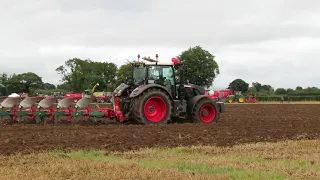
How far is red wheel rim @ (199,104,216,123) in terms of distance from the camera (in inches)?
650

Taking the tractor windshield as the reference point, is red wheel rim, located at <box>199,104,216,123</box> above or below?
below

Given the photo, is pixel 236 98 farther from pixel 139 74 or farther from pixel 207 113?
pixel 139 74

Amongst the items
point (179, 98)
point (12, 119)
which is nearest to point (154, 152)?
point (179, 98)

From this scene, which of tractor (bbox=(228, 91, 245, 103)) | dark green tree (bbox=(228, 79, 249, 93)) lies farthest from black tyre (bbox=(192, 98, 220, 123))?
dark green tree (bbox=(228, 79, 249, 93))

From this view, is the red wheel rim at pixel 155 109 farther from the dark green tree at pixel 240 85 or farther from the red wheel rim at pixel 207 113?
the dark green tree at pixel 240 85

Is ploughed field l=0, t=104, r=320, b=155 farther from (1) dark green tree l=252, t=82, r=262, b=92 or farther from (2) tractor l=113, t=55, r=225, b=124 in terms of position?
(1) dark green tree l=252, t=82, r=262, b=92

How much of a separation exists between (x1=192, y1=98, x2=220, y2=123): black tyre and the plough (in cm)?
290

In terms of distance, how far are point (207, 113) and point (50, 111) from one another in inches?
233

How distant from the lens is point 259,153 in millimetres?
9016

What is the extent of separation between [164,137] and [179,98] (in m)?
4.65

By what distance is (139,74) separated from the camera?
1602cm

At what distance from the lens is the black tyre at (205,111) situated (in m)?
16.2

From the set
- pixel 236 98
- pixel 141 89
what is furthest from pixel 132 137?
pixel 236 98

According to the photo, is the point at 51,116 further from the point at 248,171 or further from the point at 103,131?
the point at 248,171
